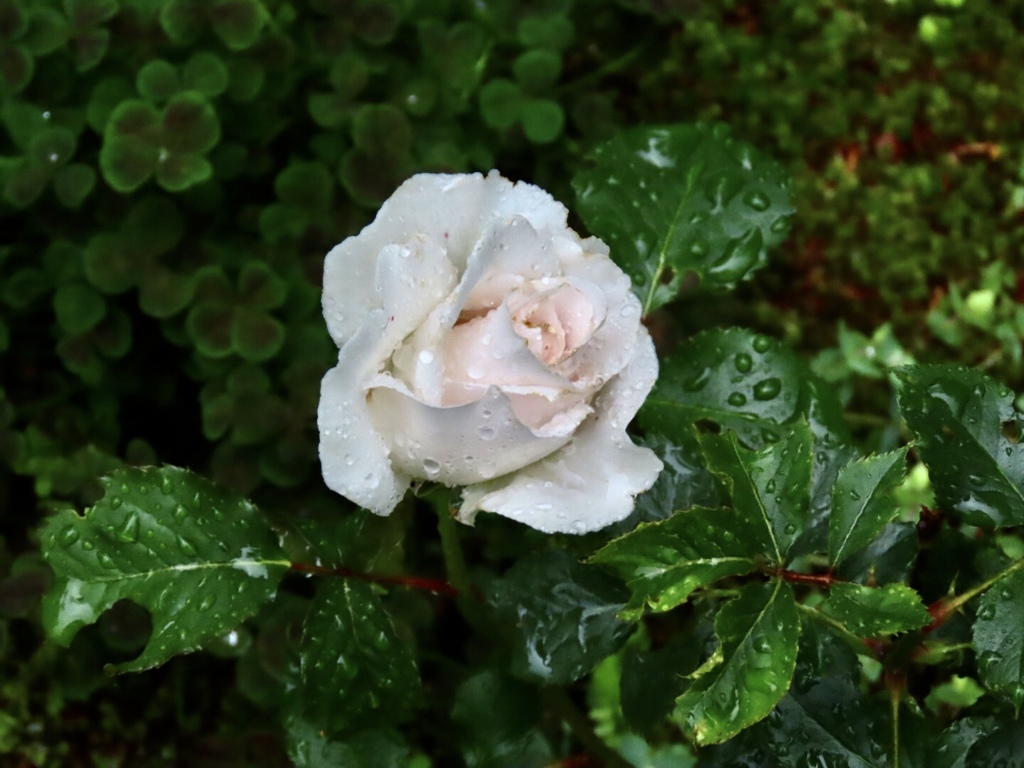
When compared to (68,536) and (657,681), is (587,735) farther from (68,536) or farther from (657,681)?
(68,536)

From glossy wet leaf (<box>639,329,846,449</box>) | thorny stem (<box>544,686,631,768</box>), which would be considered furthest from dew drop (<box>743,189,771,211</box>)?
thorny stem (<box>544,686,631,768</box>)

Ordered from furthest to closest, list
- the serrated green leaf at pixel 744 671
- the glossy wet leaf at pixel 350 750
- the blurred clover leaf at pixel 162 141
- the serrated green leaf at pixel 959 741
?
the blurred clover leaf at pixel 162 141
the glossy wet leaf at pixel 350 750
the serrated green leaf at pixel 959 741
the serrated green leaf at pixel 744 671

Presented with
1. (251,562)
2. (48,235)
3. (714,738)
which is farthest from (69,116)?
(714,738)

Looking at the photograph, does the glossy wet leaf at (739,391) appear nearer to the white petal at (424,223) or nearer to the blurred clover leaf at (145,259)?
the white petal at (424,223)

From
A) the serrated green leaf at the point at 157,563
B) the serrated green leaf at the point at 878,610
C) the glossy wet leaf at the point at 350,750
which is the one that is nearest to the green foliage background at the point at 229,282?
the glossy wet leaf at the point at 350,750

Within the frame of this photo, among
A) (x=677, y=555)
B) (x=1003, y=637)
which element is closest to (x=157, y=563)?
(x=677, y=555)

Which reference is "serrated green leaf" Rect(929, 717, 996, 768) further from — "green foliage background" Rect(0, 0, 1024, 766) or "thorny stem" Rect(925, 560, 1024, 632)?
"green foliage background" Rect(0, 0, 1024, 766)

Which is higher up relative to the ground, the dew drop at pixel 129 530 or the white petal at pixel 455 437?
the white petal at pixel 455 437

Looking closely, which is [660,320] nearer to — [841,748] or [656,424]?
[656,424]
